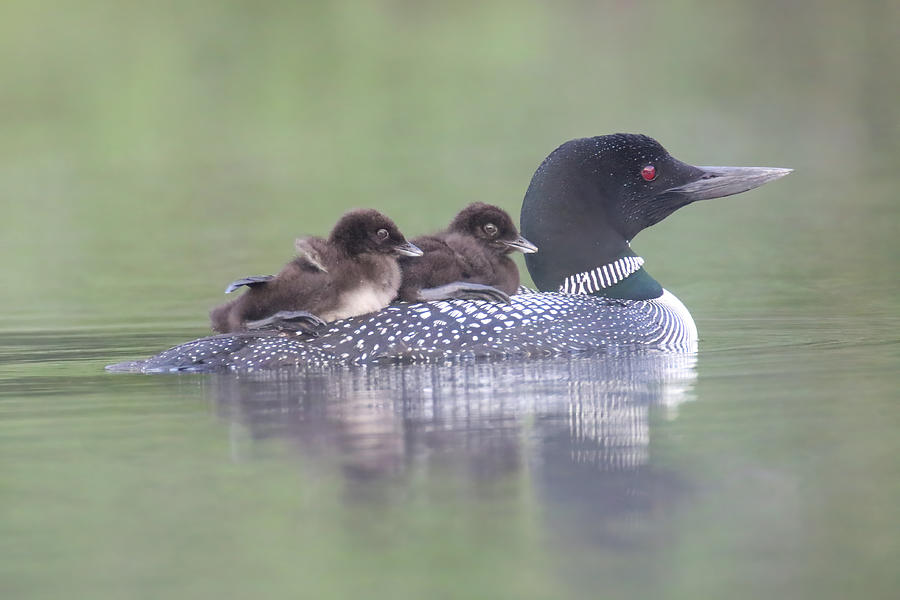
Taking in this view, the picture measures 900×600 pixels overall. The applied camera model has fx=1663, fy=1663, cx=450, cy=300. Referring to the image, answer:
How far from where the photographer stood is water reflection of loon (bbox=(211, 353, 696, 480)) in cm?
452

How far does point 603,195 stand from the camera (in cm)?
704

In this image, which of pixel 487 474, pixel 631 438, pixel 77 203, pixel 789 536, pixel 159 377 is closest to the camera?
pixel 789 536

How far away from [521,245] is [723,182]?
956 mm

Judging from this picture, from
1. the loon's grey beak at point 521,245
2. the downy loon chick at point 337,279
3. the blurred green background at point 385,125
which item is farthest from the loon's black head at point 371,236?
the blurred green background at point 385,125

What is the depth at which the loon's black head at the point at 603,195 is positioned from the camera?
6953 millimetres

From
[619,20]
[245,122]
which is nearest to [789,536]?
[245,122]

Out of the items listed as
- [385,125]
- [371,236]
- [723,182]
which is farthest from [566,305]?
[385,125]

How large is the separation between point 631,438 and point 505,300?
6.09ft

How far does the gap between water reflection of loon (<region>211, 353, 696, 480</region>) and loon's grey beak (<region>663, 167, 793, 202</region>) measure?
87 cm

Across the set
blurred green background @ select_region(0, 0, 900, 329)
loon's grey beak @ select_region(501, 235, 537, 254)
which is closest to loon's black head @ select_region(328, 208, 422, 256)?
loon's grey beak @ select_region(501, 235, 537, 254)

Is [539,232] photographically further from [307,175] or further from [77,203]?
[307,175]

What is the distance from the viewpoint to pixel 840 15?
30891 millimetres

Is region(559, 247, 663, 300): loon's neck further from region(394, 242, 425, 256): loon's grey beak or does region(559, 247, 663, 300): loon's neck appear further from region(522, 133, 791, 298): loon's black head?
region(394, 242, 425, 256): loon's grey beak

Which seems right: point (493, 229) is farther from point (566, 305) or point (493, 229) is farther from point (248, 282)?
point (248, 282)
